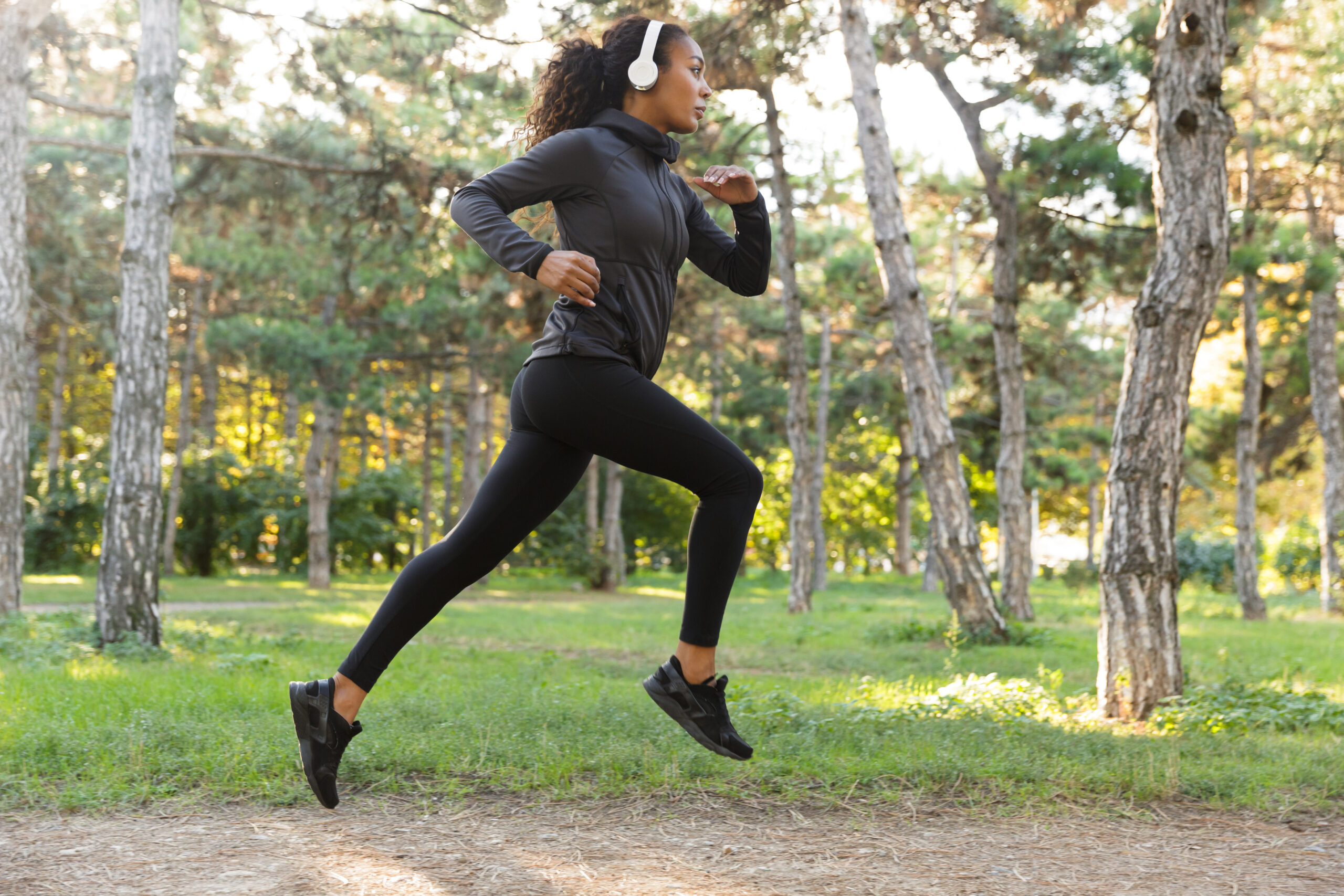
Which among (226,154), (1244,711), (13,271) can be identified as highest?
(226,154)

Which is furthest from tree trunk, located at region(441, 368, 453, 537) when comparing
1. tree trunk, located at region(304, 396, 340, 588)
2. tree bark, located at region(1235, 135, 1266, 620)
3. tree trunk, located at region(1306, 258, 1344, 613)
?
tree trunk, located at region(1306, 258, 1344, 613)

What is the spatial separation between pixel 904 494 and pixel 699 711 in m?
28.3

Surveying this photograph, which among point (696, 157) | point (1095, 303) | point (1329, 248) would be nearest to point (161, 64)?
point (696, 157)

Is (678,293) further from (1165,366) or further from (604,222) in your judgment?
(604,222)

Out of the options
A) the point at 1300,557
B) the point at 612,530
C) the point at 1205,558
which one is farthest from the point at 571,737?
the point at 1300,557

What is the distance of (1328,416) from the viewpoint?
1784 cm

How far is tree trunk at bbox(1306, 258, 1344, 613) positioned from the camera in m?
17.6

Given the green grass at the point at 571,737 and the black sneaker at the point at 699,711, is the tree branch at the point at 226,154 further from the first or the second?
the black sneaker at the point at 699,711

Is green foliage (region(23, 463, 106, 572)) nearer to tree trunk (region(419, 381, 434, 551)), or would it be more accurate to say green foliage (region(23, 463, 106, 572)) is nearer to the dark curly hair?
tree trunk (region(419, 381, 434, 551))

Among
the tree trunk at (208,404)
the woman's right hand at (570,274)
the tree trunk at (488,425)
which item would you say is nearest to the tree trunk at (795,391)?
the tree trunk at (488,425)

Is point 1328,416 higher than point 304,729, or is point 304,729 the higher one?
point 1328,416

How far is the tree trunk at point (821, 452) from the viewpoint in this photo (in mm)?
22844

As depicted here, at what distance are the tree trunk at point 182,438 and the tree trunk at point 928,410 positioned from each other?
16564 millimetres

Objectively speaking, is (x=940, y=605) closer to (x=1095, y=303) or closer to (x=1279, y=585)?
(x=1095, y=303)
